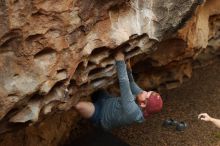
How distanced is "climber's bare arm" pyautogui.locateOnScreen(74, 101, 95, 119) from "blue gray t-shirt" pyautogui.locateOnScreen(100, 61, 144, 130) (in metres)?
0.11

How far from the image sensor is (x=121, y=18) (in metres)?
4.19

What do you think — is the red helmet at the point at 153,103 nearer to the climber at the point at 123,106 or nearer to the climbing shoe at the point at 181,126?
the climber at the point at 123,106

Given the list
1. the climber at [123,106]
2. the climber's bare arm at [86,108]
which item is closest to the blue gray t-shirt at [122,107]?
the climber at [123,106]

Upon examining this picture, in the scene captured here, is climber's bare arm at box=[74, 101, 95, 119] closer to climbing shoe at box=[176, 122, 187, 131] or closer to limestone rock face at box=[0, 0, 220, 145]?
limestone rock face at box=[0, 0, 220, 145]

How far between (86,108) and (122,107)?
41 centimetres

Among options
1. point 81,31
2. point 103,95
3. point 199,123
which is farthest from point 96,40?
point 199,123

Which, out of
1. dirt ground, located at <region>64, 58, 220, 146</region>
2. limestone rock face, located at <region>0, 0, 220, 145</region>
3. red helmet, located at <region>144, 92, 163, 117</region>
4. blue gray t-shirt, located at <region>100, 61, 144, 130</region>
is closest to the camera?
limestone rock face, located at <region>0, 0, 220, 145</region>

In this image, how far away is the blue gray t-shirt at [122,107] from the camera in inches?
164

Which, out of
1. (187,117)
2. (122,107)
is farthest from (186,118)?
(122,107)

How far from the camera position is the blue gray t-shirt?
4168mm

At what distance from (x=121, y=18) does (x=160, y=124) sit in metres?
2.41

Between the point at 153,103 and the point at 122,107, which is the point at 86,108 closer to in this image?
the point at 122,107

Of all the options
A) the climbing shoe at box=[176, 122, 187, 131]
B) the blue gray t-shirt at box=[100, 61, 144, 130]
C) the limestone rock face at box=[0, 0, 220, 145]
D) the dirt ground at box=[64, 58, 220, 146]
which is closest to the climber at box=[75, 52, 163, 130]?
the blue gray t-shirt at box=[100, 61, 144, 130]

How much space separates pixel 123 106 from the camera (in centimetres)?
431
